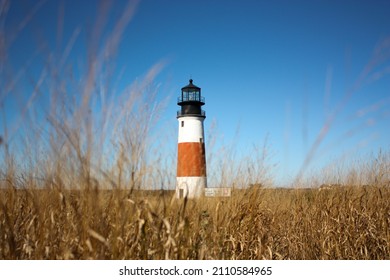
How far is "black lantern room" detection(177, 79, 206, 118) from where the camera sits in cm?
1534

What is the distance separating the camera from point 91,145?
120 cm

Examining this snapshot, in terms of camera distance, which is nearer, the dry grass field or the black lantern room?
Result: the dry grass field

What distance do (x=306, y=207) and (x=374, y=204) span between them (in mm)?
676

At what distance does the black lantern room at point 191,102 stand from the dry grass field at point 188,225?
37.6 ft

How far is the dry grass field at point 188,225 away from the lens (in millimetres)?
1278

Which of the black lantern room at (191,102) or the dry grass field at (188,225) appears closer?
the dry grass field at (188,225)

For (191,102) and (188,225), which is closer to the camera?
(188,225)

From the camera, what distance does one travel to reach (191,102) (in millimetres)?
15406

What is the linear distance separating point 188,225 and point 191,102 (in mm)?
14059

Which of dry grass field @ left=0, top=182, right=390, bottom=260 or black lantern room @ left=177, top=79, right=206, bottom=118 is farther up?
black lantern room @ left=177, top=79, right=206, bottom=118

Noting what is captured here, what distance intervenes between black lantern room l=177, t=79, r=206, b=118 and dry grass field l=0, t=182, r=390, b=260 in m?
11.5
